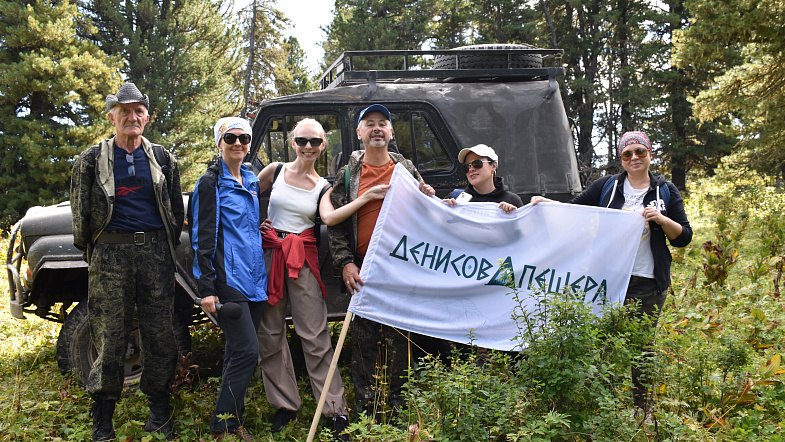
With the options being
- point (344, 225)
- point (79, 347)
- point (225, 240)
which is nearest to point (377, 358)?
point (344, 225)

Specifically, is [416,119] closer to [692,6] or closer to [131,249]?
[131,249]

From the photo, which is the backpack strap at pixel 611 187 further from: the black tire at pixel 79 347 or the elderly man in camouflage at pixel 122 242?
the black tire at pixel 79 347

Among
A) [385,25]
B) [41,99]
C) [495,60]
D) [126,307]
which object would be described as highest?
[385,25]

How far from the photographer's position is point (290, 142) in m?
4.81

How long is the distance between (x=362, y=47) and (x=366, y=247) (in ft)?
84.5

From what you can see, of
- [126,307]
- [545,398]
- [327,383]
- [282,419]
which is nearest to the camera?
[545,398]

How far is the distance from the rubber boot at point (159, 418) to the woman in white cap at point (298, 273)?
727mm

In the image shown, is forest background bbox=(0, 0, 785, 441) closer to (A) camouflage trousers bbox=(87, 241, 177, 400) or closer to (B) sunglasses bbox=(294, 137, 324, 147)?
(A) camouflage trousers bbox=(87, 241, 177, 400)

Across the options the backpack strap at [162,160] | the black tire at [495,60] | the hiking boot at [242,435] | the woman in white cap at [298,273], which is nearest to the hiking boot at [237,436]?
the hiking boot at [242,435]

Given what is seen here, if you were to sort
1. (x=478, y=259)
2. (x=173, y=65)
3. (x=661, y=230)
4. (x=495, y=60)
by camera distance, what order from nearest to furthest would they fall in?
(x=661, y=230) → (x=478, y=259) → (x=495, y=60) → (x=173, y=65)

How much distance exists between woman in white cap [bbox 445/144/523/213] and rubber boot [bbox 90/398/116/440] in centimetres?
271

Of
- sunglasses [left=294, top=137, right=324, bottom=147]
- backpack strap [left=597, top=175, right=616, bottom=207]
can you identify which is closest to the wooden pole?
sunglasses [left=294, top=137, right=324, bottom=147]

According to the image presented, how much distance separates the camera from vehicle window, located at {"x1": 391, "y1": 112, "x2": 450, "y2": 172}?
4973 millimetres

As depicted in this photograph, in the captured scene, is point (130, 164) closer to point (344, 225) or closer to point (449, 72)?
point (344, 225)
